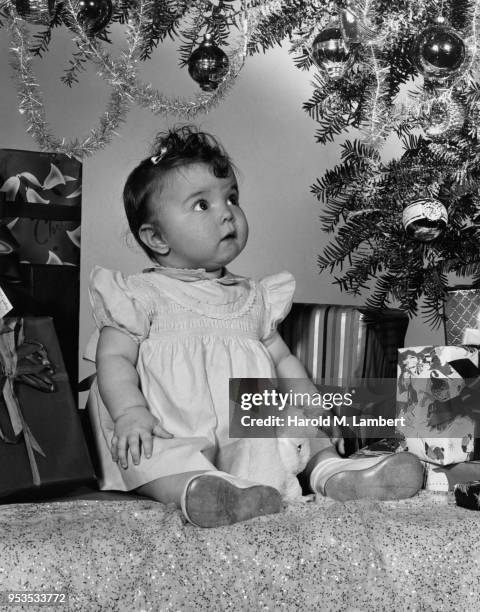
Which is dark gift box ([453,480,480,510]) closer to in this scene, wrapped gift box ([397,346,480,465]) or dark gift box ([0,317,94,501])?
wrapped gift box ([397,346,480,465])

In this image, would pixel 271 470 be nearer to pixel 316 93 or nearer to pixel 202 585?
pixel 202 585

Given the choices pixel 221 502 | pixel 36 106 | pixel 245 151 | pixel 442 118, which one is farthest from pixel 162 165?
pixel 245 151

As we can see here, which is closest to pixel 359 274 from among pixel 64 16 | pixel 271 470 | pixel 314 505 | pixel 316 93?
pixel 316 93

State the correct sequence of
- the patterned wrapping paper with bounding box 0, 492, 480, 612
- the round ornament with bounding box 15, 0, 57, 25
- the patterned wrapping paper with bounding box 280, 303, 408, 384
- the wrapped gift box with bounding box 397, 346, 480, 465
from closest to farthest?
the patterned wrapping paper with bounding box 0, 492, 480, 612 → the wrapped gift box with bounding box 397, 346, 480, 465 → the round ornament with bounding box 15, 0, 57, 25 → the patterned wrapping paper with bounding box 280, 303, 408, 384

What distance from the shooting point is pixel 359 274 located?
4.34 ft

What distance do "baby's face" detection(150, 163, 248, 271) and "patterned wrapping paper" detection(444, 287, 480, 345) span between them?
0.35 meters

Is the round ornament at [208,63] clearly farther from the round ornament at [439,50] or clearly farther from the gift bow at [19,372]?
the gift bow at [19,372]

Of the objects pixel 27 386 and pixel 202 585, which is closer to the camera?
pixel 202 585

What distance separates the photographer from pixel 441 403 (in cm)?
104

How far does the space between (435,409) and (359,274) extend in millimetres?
347

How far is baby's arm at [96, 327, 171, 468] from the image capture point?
948 mm

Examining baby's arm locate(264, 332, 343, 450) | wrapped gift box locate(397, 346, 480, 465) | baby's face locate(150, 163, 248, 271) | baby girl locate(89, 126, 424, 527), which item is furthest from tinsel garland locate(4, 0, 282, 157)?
wrapped gift box locate(397, 346, 480, 465)

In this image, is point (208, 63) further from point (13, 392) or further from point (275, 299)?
point (13, 392)

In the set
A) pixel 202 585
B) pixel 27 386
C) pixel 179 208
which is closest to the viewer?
pixel 202 585
